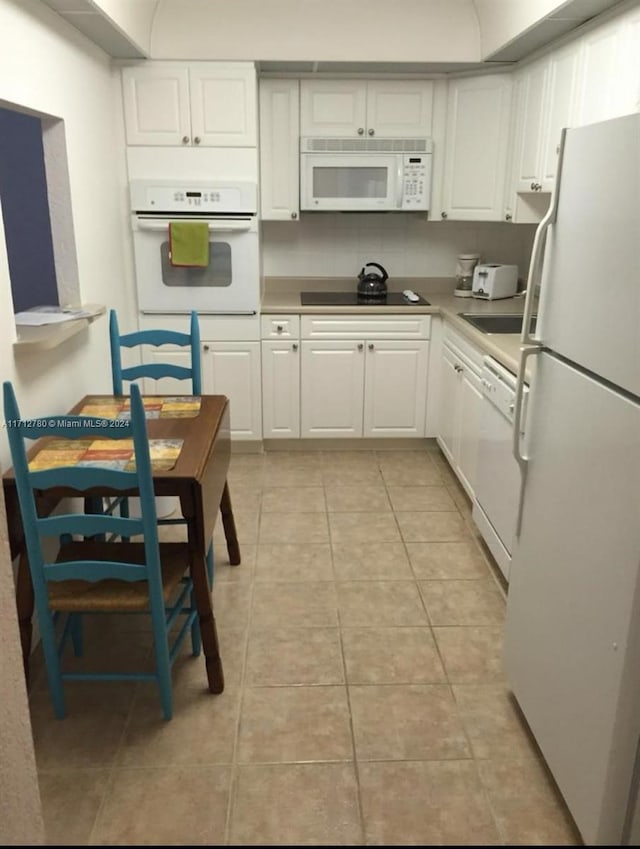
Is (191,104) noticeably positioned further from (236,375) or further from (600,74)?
(600,74)

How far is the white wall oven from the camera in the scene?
3902 millimetres

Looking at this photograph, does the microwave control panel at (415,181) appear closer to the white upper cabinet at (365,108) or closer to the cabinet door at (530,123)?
the white upper cabinet at (365,108)

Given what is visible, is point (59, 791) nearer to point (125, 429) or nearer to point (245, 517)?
point (125, 429)

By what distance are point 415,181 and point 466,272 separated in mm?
747

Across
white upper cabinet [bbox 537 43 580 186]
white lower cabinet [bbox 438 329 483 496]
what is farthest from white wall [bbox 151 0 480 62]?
white lower cabinet [bbox 438 329 483 496]

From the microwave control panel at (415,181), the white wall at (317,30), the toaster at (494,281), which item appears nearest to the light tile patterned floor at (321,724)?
the toaster at (494,281)

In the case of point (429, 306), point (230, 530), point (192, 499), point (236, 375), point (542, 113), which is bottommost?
point (230, 530)

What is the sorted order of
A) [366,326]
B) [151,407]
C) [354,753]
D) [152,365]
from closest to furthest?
[354,753], [151,407], [152,365], [366,326]

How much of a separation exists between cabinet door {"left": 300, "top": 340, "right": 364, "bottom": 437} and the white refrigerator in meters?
2.31

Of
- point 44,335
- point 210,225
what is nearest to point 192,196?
point 210,225

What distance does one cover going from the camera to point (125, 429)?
1.93 metres

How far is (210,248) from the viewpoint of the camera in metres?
4.02

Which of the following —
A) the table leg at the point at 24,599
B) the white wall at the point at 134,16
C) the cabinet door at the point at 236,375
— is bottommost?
the table leg at the point at 24,599

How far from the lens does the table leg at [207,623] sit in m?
2.21
